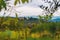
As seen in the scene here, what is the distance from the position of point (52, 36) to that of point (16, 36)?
0.64 meters

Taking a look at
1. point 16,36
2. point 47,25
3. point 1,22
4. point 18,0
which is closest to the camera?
point 18,0

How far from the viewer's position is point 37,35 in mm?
3783

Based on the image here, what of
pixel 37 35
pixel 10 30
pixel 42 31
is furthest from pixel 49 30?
pixel 10 30

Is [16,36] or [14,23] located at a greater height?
[14,23]

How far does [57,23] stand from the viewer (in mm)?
4422

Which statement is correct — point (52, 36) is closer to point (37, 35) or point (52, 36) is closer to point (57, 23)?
point (37, 35)

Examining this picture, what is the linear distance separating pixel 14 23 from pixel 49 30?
89 cm

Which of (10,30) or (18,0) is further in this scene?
(10,30)

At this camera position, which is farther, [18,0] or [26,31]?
[26,31]

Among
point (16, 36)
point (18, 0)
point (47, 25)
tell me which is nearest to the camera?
point (18, 0)

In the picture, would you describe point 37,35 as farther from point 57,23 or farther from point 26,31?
point 57,23

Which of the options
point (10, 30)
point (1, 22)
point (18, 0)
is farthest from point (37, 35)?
point (18, 0)

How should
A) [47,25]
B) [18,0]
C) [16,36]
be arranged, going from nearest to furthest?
[18,0], [16,36], [47,25]

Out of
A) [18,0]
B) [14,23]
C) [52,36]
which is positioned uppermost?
[18,0]
